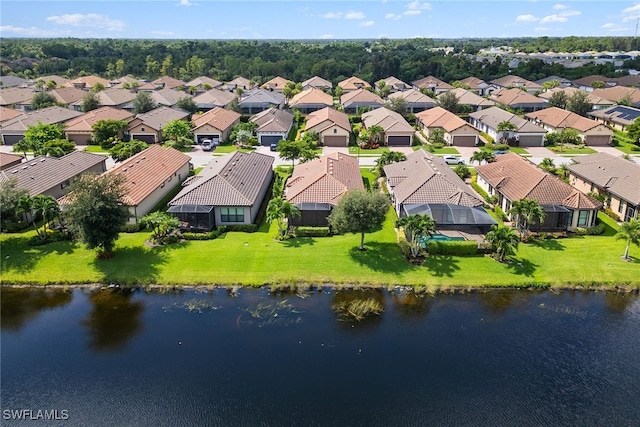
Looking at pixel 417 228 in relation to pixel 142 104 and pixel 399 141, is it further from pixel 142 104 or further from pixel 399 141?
pixel 142 104

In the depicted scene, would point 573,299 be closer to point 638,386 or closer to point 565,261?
point 565,261

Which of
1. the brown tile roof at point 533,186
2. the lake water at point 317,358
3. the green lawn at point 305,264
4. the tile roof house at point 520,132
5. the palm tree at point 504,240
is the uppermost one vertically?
the tile roof house at point 520,132

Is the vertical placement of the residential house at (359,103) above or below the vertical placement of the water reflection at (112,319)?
above

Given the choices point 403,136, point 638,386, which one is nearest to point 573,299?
point 638,386

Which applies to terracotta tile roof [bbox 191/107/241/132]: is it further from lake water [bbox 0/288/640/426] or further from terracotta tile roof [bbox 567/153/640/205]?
terracotta tile roof [bbox 567/153/640/205]

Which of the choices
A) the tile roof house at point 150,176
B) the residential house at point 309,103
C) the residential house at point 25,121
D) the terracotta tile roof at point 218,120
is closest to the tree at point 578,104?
the residential house at point 309,103

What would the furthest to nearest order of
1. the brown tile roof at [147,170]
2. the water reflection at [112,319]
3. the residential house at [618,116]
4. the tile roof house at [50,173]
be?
the residential house at [618,116] → the tile roof house at [50,173] → the brown tile roof at [147,170] → the water reflection at [112,319]

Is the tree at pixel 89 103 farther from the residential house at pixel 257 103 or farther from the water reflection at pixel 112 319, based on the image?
the water reflection at pixel 112 319
